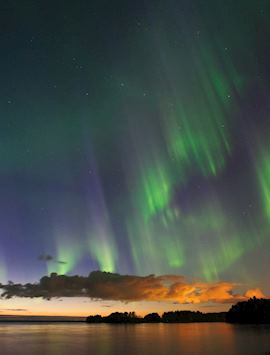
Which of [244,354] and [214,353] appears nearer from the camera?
[244,354]

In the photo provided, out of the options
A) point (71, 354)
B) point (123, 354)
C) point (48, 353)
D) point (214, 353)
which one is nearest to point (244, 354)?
point (214, 353)

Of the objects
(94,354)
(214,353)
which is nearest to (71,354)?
(94,354)

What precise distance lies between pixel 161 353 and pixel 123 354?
838 cm

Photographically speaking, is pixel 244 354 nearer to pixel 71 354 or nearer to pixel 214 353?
pixel 214 353

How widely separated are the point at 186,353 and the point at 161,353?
5738mm

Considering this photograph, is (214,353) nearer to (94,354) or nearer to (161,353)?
(161,353)

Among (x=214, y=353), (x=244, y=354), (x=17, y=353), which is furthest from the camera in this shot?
(x=17, y=353)

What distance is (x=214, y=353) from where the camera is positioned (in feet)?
295

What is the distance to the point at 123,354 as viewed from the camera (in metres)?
94.1

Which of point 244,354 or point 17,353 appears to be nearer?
point 244,354

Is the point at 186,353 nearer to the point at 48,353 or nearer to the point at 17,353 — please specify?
the point at 48,353

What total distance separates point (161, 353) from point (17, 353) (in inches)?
1266

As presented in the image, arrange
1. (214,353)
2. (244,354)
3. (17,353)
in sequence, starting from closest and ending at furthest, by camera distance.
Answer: (244,354), (214,353), (17,353)

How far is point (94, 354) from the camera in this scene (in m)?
94.1
